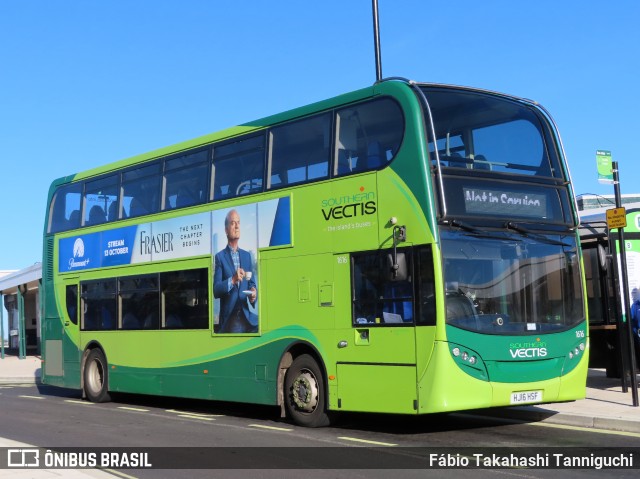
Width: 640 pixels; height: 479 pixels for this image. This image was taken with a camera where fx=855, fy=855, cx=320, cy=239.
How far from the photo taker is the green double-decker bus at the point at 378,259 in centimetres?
1071

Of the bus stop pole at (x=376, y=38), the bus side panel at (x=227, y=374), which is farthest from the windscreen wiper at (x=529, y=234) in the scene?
the bus stop pole at (x=376, y=38)

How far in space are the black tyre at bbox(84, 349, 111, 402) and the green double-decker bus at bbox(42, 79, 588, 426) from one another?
2.47 meters

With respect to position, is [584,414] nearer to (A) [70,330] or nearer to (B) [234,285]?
(B) [234,285]

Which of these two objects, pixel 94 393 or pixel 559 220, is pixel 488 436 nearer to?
pixel 559 220

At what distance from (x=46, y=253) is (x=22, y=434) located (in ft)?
24.6

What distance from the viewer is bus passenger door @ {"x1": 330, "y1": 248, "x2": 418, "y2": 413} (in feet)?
35.6

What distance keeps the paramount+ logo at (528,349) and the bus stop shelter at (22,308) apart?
28.0 m

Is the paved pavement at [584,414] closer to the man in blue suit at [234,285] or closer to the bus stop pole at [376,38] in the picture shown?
the man in blue suit at [234,285]

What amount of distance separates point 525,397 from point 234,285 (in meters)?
5.14

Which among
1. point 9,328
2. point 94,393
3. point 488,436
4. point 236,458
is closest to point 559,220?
point 488,436

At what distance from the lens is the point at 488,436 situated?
11.1 meters

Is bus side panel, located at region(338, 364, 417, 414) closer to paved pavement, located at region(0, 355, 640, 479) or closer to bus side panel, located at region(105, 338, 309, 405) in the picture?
bus side panel, located at region(105, 338, 309, 405)

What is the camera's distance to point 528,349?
36.4 feet

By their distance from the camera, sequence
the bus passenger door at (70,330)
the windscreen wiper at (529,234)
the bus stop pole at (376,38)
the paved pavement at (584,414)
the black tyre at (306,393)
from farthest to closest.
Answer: the bus stop pole at (376,38), the bus passenger door at (70,330), the black tyre at (306,393), the windscreen wiper at (529,234), the paved pavement at (584,414)
